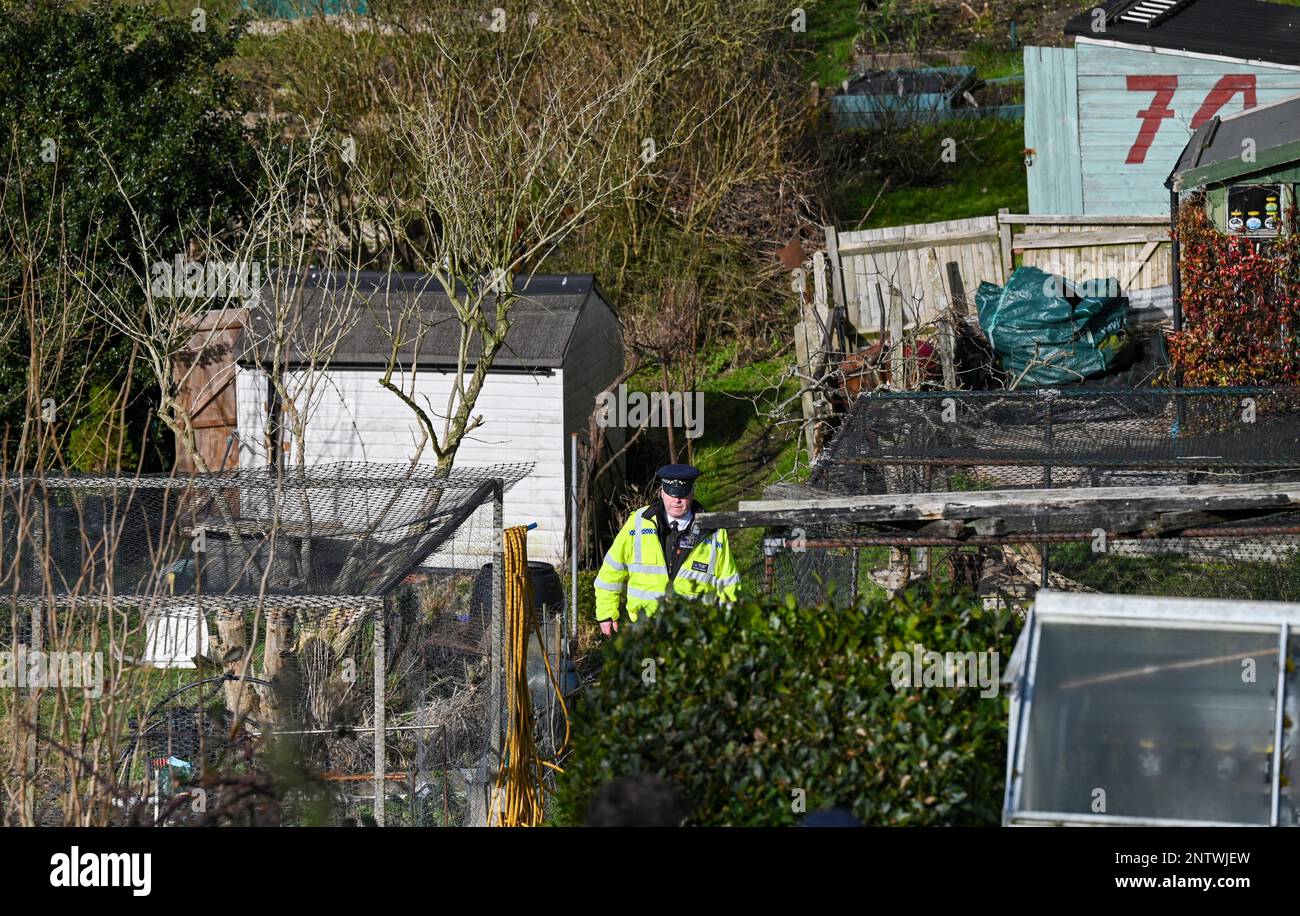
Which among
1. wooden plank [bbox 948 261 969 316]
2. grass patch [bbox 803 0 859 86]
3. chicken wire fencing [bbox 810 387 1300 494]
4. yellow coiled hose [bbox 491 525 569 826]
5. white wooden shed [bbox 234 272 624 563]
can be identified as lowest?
yellow coiled hose [bbox 491 525 569 826]

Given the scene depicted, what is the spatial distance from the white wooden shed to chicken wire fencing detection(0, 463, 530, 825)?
14.2ft

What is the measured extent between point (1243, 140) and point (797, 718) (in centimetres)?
994

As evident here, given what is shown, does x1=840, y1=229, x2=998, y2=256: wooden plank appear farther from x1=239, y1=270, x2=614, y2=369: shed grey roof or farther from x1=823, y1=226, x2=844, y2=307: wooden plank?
x1=239, y1=270, x2=614, y2=369: shed grey roof

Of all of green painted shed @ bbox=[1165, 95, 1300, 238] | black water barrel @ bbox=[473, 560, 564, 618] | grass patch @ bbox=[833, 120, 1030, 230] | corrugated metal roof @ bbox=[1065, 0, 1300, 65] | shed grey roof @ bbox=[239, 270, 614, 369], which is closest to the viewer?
black water barrel @ bbox=[473, 560, 564, 618]

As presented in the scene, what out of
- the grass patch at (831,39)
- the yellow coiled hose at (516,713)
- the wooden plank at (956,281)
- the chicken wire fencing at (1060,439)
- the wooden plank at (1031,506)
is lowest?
the yellow coiled hose at (516,713)

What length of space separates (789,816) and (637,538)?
300 cm

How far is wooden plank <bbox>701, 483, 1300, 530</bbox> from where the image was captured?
614 cm

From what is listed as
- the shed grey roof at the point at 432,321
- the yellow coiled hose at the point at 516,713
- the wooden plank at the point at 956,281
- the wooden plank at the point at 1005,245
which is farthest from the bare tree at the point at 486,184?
the wooden plank at the point at 1005,245

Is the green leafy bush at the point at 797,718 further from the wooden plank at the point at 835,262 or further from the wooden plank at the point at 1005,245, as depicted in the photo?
the wooden plank at the point at 1005,245

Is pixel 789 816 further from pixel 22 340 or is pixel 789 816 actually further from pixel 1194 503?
pixel 22 340

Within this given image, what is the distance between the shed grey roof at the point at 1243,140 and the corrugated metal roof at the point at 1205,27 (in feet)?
8.65

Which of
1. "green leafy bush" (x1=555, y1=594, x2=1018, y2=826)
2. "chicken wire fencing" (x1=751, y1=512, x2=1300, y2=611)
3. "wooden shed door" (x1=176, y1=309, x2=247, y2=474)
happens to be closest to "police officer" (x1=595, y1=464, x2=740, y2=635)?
"chicken wire fencing" (x1=751, y1=512, x2=1300, y2=611)

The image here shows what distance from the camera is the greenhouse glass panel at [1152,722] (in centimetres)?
458

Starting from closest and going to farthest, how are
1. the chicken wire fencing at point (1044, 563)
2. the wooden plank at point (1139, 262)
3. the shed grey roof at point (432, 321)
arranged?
the chicken wire fencing at point (1044, 563), the shed grey roof at point (432, 321), the wooden plank at point (1139, 262)
